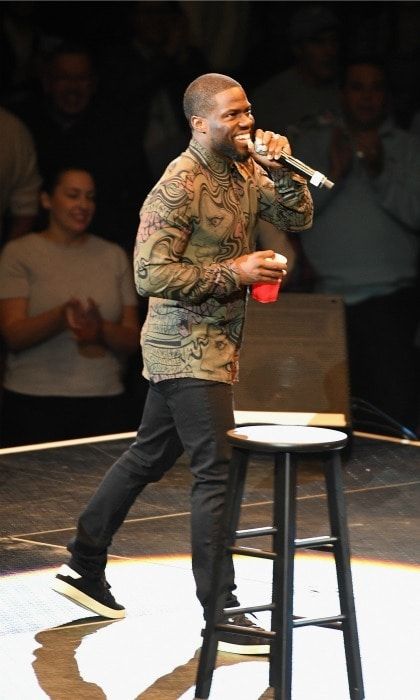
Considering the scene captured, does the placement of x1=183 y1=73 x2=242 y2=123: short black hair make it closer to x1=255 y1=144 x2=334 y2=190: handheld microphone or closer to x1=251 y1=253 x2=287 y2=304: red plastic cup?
x1=255 y1=144 x2=334 y2=190: handheld microphone

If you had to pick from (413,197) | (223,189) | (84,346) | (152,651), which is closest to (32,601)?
(152,651)

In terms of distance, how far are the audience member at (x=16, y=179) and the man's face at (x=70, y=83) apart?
243 mm

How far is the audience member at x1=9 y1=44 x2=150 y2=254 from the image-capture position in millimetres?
6750

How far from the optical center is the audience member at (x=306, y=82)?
7137mm

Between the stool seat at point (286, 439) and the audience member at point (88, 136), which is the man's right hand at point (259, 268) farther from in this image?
the audience member at point (88, 136)

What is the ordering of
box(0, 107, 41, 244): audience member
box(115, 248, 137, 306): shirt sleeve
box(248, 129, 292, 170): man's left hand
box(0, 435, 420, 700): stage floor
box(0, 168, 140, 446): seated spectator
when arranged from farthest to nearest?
box(115, 248, 137, 306): shirt sleeve, box(0, 168, 140, 446): seated spectator, box(0, 107, 41, 244): audience member, box(248, 129, 292, 170): man's left hand, box(0, 435, 420, 700): stage floor

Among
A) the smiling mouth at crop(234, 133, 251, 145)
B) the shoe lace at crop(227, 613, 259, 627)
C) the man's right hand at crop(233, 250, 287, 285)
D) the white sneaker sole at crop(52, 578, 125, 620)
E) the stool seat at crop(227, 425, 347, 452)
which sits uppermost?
the smiling mouth at crop(234, 133, 251, 145)

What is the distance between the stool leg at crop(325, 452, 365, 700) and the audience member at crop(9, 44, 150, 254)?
3.83 meters

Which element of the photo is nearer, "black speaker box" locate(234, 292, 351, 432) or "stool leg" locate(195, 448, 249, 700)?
"stool leg" locate(195, 448, 249, 700)

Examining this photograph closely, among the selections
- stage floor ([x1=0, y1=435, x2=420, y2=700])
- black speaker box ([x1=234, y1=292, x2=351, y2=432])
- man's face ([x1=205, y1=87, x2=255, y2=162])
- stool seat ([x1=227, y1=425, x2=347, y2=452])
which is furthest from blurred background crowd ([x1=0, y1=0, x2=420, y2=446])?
stool seat ([x1=227, y1=425, x2=347, y2=452])

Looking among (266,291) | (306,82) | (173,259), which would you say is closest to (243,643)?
(266,291)

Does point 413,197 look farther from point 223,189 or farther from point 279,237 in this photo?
point 223,189

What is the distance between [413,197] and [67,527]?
3.07 meters

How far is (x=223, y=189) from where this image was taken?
3.92 meters
